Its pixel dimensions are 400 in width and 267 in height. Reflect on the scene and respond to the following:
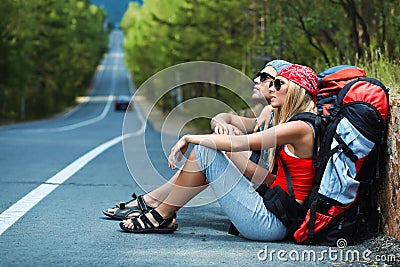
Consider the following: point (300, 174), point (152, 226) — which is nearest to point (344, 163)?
point (300, 174)

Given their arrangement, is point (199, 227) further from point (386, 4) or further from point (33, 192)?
point (386, 4)

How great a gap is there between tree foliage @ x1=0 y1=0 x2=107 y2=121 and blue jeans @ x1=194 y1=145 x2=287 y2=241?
37.4 meters

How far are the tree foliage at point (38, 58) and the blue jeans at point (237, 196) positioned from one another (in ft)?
123

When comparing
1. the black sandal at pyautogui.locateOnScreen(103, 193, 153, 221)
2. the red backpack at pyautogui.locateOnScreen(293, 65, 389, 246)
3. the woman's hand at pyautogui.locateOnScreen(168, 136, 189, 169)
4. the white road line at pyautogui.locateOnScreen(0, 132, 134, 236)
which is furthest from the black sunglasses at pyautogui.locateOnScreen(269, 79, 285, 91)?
the white road line at pyautogui.locateOnScreen(0, 132, 134, 236)

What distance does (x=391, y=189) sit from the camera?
17.7ft

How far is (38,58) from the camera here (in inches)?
2584

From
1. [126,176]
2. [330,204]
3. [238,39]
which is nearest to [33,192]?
[126,176]

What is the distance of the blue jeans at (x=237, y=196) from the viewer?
5.31 m

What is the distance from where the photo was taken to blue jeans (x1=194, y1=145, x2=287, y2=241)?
17.4 ft

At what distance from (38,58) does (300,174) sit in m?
62.5

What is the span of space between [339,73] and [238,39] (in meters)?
27.0

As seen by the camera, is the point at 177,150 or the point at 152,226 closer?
the point at 177,150

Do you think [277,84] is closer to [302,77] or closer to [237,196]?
[302,77]

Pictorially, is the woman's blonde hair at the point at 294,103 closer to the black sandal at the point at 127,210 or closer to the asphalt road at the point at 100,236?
the asphalt road at the point at 100,236
